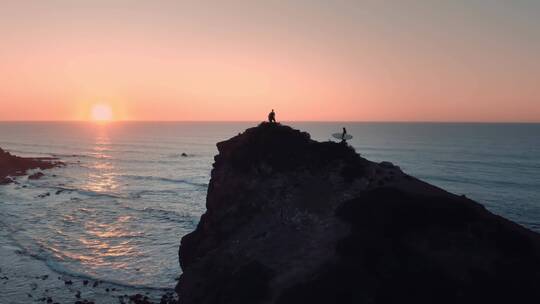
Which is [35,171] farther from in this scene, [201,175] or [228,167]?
[228,167]

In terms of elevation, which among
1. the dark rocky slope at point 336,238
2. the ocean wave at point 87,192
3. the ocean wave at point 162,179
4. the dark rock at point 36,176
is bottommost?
the ocean wave at point 87,192

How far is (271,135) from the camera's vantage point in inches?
1483

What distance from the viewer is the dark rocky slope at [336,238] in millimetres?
23031

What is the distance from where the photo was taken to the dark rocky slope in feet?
75.6

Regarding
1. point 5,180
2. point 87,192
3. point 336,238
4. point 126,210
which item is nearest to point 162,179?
point 87,192

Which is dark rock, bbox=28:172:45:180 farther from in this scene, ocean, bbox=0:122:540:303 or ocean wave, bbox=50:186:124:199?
ocean wave, bbox=50:186:124:199

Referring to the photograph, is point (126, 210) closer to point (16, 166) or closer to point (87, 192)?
point (87, 192)

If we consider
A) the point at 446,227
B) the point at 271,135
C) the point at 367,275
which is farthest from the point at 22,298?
the point at 446,227

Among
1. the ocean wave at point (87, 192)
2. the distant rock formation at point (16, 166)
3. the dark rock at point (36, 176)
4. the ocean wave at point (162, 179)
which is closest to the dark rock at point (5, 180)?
the distant rock formation at point (16, 166)

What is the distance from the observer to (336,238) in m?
27.7

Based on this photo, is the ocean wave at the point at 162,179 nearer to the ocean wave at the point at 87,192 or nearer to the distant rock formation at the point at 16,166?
the ocean wave at the point at 87,192

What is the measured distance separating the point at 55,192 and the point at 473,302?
7883 cm

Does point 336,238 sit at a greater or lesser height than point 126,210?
greater

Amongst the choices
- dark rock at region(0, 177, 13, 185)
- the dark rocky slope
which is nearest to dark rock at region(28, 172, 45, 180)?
dark rock at region(0, 177, 13, 185)
